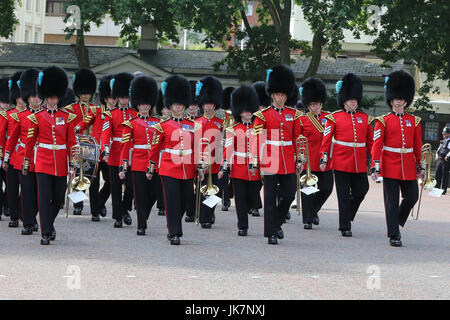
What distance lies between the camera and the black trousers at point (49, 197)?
9969 mm

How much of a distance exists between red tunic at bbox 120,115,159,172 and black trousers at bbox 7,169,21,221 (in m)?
1.33

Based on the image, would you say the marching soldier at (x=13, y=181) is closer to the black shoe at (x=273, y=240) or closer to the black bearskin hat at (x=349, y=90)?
the black shoe at (x=273, y=240)

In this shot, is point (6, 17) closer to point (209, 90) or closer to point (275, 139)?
point (209, 90)

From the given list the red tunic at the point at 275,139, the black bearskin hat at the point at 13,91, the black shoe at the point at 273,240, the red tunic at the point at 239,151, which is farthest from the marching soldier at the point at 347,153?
the black bearskin hat at the point at 13,91

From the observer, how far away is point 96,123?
1324 cm

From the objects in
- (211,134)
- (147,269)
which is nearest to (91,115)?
(211,134)

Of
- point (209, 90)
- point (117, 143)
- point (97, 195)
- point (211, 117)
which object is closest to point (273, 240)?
point (211, 117)

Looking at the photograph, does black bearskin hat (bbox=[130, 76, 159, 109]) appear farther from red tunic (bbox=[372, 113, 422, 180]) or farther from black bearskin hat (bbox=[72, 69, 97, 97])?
red tunic (bbox=[372, 113, 422, 180])

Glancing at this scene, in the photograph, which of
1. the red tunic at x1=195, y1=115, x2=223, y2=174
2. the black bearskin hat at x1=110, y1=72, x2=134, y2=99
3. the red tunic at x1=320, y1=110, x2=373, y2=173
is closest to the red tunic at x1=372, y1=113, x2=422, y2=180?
the red tunic at x1=320, y1=110, x2=373, y2=173

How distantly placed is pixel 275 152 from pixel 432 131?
25620mm

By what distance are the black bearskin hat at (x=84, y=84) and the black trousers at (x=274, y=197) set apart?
4.16 m

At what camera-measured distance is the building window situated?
35281 millimetres

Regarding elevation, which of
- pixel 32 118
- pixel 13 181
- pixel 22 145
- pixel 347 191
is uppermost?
pixel 32 118

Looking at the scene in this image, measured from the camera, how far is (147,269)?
332 inches
